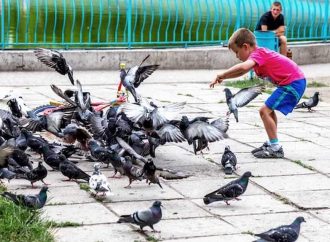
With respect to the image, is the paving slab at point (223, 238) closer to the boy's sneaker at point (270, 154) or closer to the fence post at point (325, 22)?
the boy's sneaker at point (270, 154)

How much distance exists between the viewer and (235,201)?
7504 millimetres

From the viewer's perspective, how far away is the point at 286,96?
371 inches

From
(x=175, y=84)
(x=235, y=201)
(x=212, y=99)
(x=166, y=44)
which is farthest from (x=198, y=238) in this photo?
(x=166, y=44)

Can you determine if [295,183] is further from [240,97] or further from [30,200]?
[30,200]

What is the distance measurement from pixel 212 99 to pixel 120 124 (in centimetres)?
509

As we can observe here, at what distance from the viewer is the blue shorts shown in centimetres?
942

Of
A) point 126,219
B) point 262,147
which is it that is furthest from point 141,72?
point 126,219

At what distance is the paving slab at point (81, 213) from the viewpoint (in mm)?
6797

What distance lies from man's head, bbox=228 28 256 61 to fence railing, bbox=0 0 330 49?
8.19 meters

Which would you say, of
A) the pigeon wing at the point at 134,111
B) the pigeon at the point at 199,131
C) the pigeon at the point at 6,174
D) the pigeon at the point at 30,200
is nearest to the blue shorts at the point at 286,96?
the pigeon at the point at 199,131

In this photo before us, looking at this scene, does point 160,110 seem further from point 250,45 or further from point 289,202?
point 289,202

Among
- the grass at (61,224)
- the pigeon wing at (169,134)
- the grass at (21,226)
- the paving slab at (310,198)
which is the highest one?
the pigeon wing at (169,134)

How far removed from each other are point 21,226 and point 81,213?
0.93 m

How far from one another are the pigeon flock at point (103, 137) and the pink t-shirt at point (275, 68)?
1.37 feet
